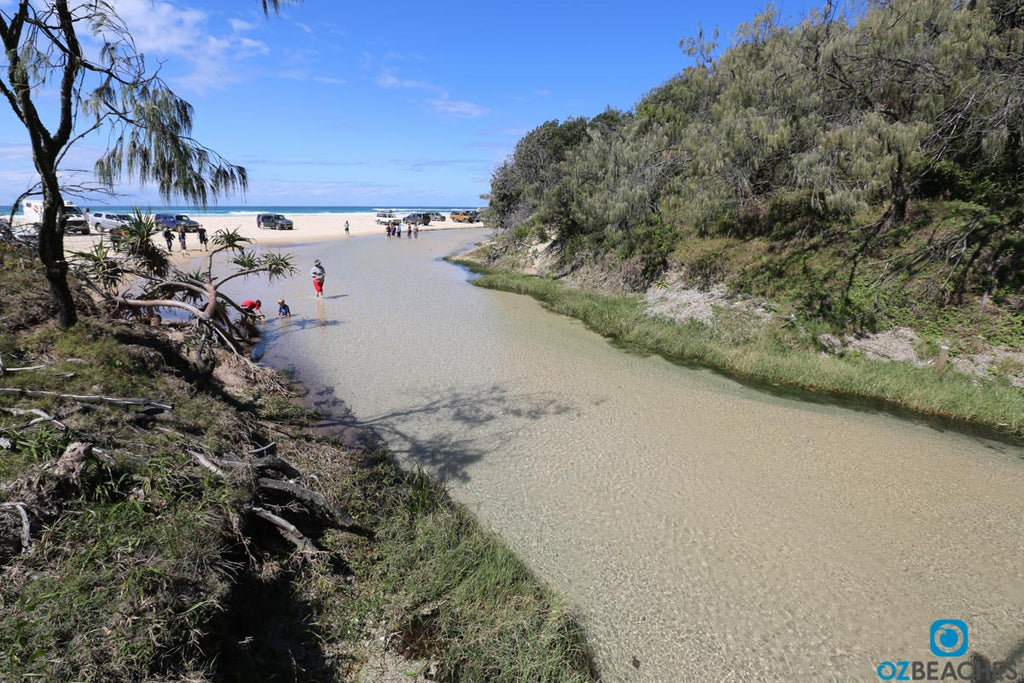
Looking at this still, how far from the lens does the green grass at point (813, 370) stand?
32.4 ft

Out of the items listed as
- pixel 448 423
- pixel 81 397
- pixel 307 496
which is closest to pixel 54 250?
pixel 81 397

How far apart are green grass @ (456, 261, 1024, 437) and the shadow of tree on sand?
5336 mm

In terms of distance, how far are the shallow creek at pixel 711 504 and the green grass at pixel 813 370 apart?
3.17ft

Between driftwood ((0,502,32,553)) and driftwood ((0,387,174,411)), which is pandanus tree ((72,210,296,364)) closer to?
driftwood ((0,387,174,411))

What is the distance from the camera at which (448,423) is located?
9.43 m

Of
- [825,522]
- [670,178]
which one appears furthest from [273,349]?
[670,178]

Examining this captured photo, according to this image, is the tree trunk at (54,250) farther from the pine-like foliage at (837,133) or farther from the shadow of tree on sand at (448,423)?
the pine-like foliage at (837,133)

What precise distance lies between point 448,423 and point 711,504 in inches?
190

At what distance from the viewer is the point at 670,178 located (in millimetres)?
20359

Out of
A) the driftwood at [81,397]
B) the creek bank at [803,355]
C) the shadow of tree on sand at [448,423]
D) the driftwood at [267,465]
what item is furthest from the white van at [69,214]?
the creek bank at [803,355]

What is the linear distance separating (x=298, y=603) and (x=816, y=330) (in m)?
13.8

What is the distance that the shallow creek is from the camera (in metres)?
4.79

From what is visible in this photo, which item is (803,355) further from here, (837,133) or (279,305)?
(279,305)

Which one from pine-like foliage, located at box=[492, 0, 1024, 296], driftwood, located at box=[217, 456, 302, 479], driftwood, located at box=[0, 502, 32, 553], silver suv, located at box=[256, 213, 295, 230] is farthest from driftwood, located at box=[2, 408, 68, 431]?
silver suv, located at box=[256, 213, 295, 230]
